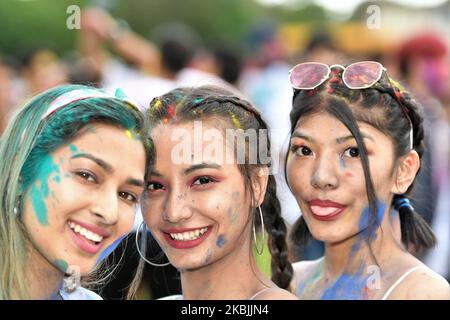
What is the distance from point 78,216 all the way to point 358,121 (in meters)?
1.24

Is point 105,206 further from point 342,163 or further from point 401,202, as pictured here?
point 401,202

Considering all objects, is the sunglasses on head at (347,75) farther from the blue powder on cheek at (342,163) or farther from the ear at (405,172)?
the blue powder on cheek at (342,163)

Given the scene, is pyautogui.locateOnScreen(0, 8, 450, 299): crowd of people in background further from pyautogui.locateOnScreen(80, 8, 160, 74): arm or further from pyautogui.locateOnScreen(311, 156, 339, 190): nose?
pyautogui.locateOnScreen(311, 156, 339, 190): nose

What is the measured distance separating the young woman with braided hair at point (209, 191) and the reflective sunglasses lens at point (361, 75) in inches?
17.0

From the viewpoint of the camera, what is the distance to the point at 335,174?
2.98 meters

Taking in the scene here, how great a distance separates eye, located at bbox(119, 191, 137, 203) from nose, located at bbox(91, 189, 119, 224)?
9 cm

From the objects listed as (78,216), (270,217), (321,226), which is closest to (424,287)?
(321,226)

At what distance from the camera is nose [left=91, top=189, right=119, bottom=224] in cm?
256

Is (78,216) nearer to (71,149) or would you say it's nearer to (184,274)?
(71,149)

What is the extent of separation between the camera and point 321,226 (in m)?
3.04

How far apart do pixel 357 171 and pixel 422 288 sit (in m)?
0.54

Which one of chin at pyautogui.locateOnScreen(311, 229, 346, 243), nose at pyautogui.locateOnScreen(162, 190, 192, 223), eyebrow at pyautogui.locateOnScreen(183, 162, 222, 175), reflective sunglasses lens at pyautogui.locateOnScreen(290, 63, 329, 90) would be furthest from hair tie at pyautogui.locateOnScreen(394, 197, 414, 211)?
nose at pyautogui.locateOnScreen(162, 190, 192, 223)

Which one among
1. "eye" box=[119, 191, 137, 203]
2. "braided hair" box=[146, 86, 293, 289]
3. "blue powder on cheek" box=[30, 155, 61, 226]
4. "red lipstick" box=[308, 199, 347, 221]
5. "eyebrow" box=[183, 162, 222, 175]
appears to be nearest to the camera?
"blue powder on cheek" box=[30, 155, 61, 226]

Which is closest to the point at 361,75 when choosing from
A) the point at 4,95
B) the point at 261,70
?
the point at 4,95
